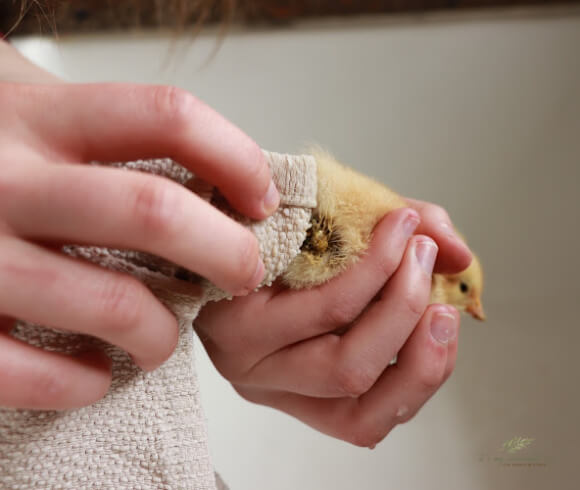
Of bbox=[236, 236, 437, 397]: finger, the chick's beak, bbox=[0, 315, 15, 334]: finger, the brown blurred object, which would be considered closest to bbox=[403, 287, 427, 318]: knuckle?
bbox=[236, 236, 437, 397]: finger

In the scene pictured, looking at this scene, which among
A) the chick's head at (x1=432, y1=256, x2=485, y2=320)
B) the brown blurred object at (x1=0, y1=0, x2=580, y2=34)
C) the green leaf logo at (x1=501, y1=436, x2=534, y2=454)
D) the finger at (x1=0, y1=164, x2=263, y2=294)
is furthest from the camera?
the brown blurred object at (x1=0, y1=0, x2=580, y2=34)

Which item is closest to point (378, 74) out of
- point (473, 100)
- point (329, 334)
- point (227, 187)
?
point (473, 100)

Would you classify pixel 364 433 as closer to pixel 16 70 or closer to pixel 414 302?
pixel 414 302

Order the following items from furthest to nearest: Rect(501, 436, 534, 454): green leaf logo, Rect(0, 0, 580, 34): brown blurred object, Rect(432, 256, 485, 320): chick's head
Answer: Rect(0, 0, 580, 34): brown blurred object, Rect(432, 256, 485, 320): chick's head, Rect(501, 436, 534, 454): green leaf logo

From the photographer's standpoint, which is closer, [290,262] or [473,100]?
[290,262]

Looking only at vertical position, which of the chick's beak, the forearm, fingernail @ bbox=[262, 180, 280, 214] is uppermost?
fingernail @ bbox=[262, 180, 280, 214]

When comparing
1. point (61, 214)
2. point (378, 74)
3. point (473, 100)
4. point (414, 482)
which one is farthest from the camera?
point (378, 74)

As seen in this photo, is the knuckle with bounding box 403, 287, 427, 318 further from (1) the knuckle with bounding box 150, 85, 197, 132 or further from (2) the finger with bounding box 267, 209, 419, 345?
(1) the knuckle with bounding box 150, 85, 197, 132

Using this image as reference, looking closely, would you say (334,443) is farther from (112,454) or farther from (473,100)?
Answer: (473,100)

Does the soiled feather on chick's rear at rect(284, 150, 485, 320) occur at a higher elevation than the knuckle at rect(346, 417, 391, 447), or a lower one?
higher
